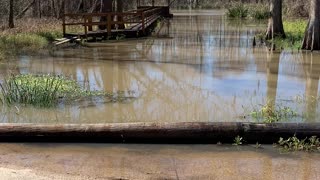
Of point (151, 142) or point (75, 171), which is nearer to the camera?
point (75, 171)

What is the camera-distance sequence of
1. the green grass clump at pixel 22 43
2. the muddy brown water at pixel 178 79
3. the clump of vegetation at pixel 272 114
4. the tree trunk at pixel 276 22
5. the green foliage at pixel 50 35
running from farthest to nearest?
the tree trunk at pixel 276 22
the green foliage at pixel 50 35
the green grass clump at pixel 22 43
the muddy brown water at pixel 178 79
the clump of vegetation at pixel 272 114

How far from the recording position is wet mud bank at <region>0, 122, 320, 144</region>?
23.8 feet

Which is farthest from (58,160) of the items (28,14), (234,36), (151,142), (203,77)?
(28,14)

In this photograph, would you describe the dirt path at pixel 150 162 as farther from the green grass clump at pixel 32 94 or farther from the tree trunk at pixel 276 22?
the tree trunk at pixel 276 22

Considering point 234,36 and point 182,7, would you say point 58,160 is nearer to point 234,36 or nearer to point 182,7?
point 234,36

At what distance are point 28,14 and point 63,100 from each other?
3574 cm

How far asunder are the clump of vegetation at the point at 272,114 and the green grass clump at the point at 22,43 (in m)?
12.3

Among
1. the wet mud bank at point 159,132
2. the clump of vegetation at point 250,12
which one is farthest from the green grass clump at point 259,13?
the wet mud bank at point 159,132

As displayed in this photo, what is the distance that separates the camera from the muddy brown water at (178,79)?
934cm

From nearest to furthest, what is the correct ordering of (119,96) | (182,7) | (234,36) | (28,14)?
(119,96) → (234,36) → (28,14) → (182,7)

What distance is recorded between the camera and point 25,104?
9.77 m

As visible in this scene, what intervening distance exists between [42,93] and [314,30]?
1298 centimetres

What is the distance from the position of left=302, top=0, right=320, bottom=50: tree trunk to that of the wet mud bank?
13.1 m

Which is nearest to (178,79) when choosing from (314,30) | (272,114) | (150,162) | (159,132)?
(272,114)
